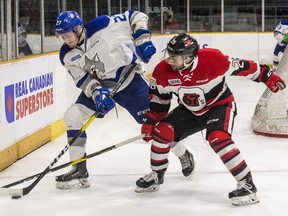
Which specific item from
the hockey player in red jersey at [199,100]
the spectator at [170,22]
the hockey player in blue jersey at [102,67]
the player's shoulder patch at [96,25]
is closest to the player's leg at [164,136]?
the hockey player in red jersey at [199,100]

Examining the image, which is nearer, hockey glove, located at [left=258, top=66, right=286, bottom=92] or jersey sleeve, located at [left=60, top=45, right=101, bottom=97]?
hockey glove, located at [left=258, top=66, right=286, bottom=92]

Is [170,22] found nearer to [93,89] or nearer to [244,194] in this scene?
[93,89]

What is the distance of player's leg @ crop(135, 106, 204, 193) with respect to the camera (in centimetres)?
300

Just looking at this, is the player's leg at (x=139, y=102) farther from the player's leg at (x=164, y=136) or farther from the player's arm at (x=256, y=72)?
the player's arm at (x=256, y=72)

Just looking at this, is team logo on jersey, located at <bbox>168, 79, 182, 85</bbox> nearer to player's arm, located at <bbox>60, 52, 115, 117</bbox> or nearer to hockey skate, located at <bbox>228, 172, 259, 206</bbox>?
player's arm, located at <bbox>60, 52, 115, 117</bbox>

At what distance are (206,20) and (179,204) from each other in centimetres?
799

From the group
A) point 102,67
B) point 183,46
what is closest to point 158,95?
point 183,46

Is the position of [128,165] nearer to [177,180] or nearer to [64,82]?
[177,180]

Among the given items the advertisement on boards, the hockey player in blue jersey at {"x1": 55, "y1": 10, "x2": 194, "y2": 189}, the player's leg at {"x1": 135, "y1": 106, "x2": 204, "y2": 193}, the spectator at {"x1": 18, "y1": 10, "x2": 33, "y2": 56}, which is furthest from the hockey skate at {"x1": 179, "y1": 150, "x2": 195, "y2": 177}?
the spectator at {"x1": 18, "y1": 10, "x2": 33, "y2": 56}

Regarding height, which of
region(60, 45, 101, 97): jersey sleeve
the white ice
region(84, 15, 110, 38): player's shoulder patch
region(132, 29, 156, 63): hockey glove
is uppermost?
region(84, 15, 110, 38): player's shoulder patch

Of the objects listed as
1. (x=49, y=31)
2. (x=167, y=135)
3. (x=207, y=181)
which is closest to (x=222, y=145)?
(x=167, y=135)

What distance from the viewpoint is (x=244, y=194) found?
2.85 m

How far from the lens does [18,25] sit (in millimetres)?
4379

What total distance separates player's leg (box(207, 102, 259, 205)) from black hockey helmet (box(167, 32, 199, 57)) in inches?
13.7
